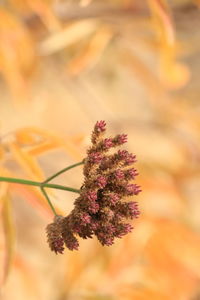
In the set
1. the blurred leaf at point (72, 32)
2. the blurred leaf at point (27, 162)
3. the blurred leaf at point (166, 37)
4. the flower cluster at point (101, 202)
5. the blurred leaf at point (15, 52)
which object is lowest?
the flower cluster at point (101, 202)

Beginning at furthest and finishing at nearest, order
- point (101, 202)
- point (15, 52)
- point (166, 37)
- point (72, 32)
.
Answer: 1. point (15, 52)
2. point (72, 32)
3. point (166, 37)
4. point (101, 202)

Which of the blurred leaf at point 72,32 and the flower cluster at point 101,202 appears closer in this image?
the flower cluster at point 101,202

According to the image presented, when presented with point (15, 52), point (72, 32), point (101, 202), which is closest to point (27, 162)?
point (101, 202)

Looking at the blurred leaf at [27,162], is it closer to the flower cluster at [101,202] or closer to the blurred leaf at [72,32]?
the flower cluster at [101,202]

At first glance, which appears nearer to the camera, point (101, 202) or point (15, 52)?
point (101, 202)

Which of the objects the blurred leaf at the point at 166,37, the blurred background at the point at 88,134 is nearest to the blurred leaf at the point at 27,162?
the blurred background at the point at 88,134

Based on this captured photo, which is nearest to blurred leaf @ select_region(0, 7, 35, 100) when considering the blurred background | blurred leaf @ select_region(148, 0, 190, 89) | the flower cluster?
the blurred background

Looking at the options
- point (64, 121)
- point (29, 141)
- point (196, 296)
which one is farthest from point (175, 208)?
point (29, 141)

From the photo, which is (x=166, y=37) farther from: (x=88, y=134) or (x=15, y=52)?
(x=15, y=52)
